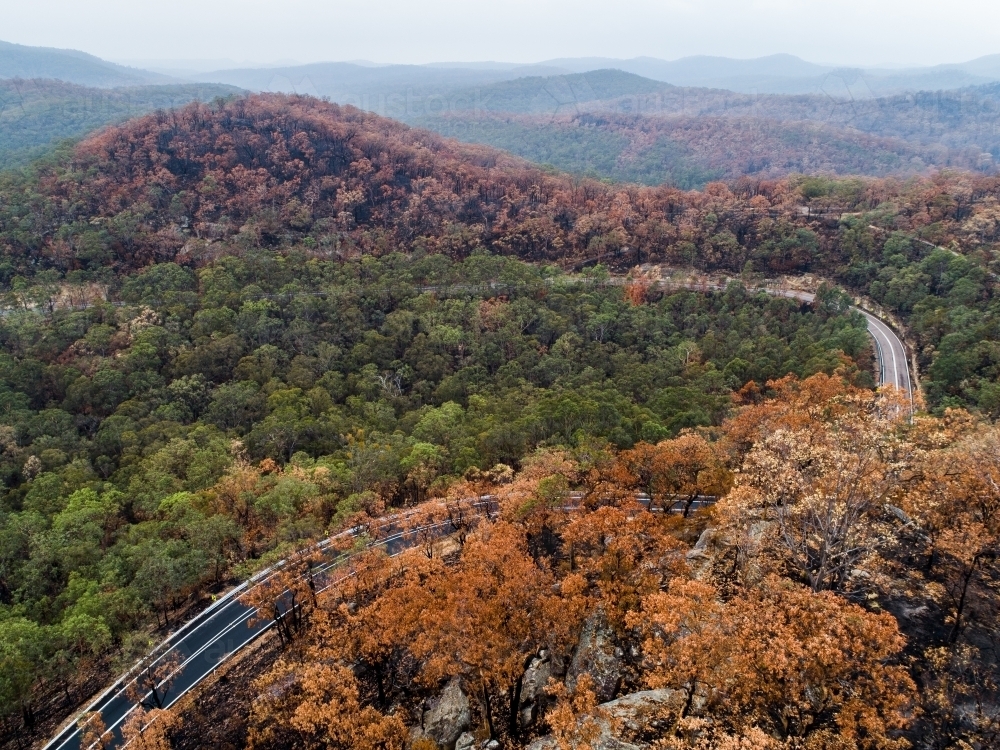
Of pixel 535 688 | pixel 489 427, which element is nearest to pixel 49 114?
pixel 489 427

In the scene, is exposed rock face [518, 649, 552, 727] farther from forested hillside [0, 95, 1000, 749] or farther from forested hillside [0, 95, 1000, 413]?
forested hillside [0, 95, 1000, 413]

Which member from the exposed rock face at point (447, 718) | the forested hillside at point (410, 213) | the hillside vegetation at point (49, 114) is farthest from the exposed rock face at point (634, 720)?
the hillside vegetation at point (49, 114)

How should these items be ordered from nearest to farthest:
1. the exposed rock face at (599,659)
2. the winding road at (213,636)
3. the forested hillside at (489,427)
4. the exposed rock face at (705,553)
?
1. the forested hillside at (489,427)
2. the exposed rock face at (599,659)
3. the exposed rock face at (705,553)
4. the winding road at (213,636)

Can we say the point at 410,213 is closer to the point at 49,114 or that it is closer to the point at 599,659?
the point at 599,659

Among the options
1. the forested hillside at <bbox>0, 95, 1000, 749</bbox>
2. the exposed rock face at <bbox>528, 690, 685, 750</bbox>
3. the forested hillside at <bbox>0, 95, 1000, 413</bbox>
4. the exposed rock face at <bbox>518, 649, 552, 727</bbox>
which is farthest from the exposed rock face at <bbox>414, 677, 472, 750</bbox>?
the forested hillside at <bbox>0, 95, 1000, 413</bbox>

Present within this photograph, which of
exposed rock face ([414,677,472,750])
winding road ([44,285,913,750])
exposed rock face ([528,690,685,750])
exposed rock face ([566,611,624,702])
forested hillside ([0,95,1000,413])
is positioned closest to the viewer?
exposed rock face ([528,690,685,750])

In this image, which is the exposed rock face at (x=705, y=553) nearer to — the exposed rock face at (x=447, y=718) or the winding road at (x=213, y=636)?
the exposed rock face at (x=447, y=718)

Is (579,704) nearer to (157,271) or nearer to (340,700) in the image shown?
(340,700)
